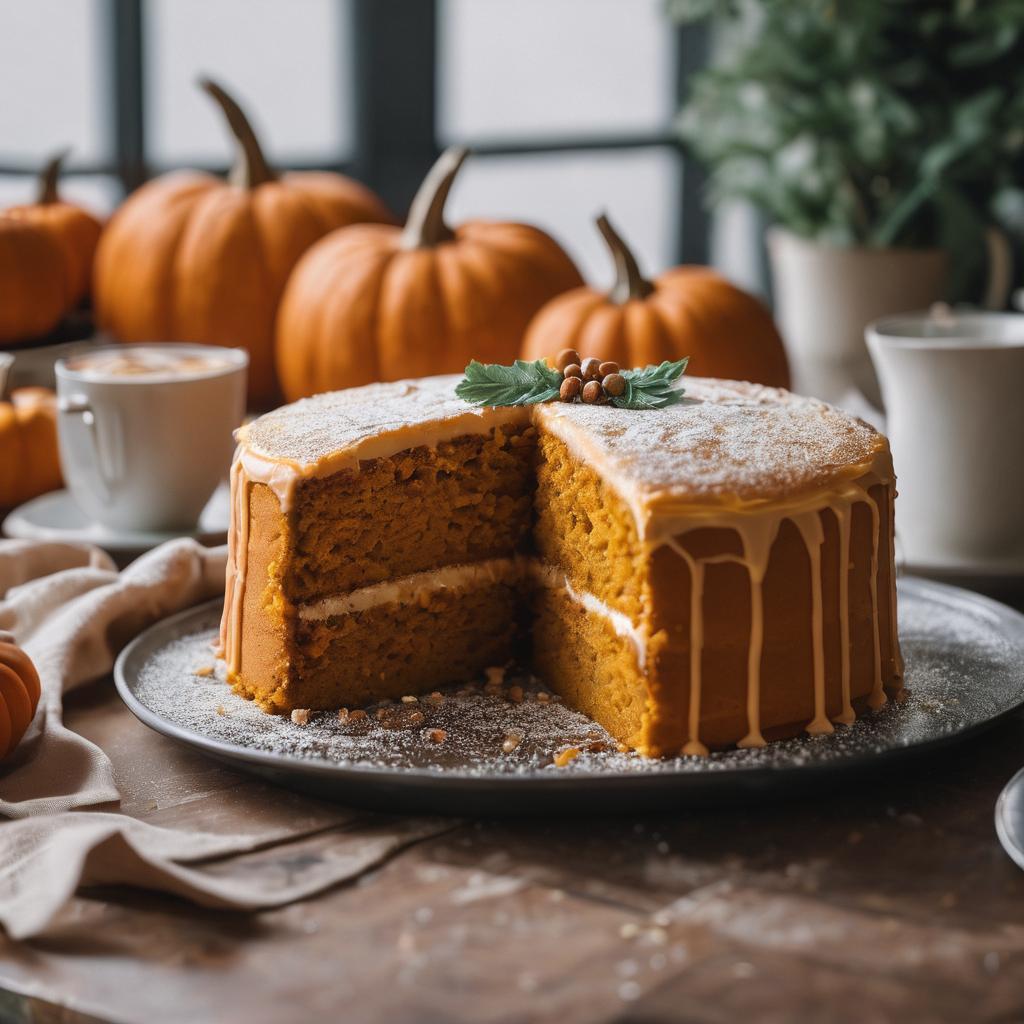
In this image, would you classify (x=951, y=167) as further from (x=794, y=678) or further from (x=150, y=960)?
(x=150, y=960)

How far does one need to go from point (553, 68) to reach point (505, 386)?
3.90 m

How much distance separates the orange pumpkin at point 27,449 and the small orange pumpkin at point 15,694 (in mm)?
1050

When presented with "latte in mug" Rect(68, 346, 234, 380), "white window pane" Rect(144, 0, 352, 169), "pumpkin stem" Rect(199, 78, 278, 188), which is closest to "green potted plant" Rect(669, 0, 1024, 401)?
"white window pane" Rect(144, 0, 352, 169)

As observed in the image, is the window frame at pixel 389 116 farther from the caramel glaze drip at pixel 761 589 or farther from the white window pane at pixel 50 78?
the caramel glaze drip at pixel 761 589

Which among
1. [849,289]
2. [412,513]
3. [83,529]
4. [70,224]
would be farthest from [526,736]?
[849,289]

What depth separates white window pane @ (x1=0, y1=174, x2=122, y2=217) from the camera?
4227mm

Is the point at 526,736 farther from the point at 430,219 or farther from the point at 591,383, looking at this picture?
the point at 430,219

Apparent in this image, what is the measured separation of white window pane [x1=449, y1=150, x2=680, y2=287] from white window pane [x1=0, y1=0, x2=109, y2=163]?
1.43 meters

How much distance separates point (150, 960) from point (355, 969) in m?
0.19

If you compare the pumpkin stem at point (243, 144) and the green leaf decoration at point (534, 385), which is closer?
the green leaf decoration at point (534, 385)

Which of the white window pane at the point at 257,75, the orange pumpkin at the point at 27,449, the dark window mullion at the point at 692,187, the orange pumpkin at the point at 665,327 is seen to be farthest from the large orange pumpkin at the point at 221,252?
the dark window mullion at the point at 692,187

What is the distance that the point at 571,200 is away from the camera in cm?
561

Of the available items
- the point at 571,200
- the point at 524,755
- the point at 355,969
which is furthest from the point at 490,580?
the point at 571,200

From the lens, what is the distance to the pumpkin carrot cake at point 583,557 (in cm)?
164
